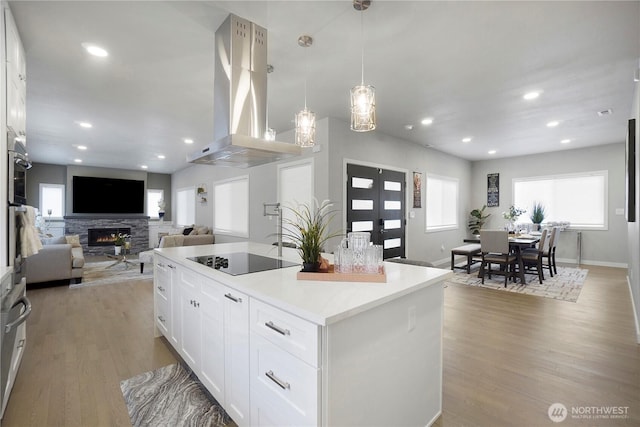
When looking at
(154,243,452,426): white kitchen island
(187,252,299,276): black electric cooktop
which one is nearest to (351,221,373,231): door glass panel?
(187,252,299,276): black electric cooktop

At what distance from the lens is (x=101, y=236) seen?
9172mm

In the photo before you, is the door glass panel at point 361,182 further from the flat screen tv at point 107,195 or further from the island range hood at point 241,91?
the flat screen tv at point 107,195

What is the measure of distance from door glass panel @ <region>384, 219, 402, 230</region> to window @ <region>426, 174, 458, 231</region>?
127 centimetres

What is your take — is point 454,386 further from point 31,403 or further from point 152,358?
point 31,403

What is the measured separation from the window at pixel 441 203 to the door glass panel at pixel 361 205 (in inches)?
89.4

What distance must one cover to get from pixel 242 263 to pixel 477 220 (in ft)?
25.7

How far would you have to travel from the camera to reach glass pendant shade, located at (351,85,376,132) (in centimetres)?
221

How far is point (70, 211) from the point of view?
884cm

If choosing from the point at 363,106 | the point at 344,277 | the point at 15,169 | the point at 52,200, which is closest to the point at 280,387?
the point at 344,277

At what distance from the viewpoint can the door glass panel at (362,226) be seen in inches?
192

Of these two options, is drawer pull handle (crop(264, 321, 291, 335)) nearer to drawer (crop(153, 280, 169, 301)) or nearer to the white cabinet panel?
the white cabinet panel

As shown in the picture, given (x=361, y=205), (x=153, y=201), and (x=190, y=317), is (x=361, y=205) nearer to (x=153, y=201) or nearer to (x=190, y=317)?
(x=190, y=317)

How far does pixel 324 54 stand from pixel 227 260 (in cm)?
202

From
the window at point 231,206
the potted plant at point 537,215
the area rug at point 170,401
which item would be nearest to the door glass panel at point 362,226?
the window at point 231,206
